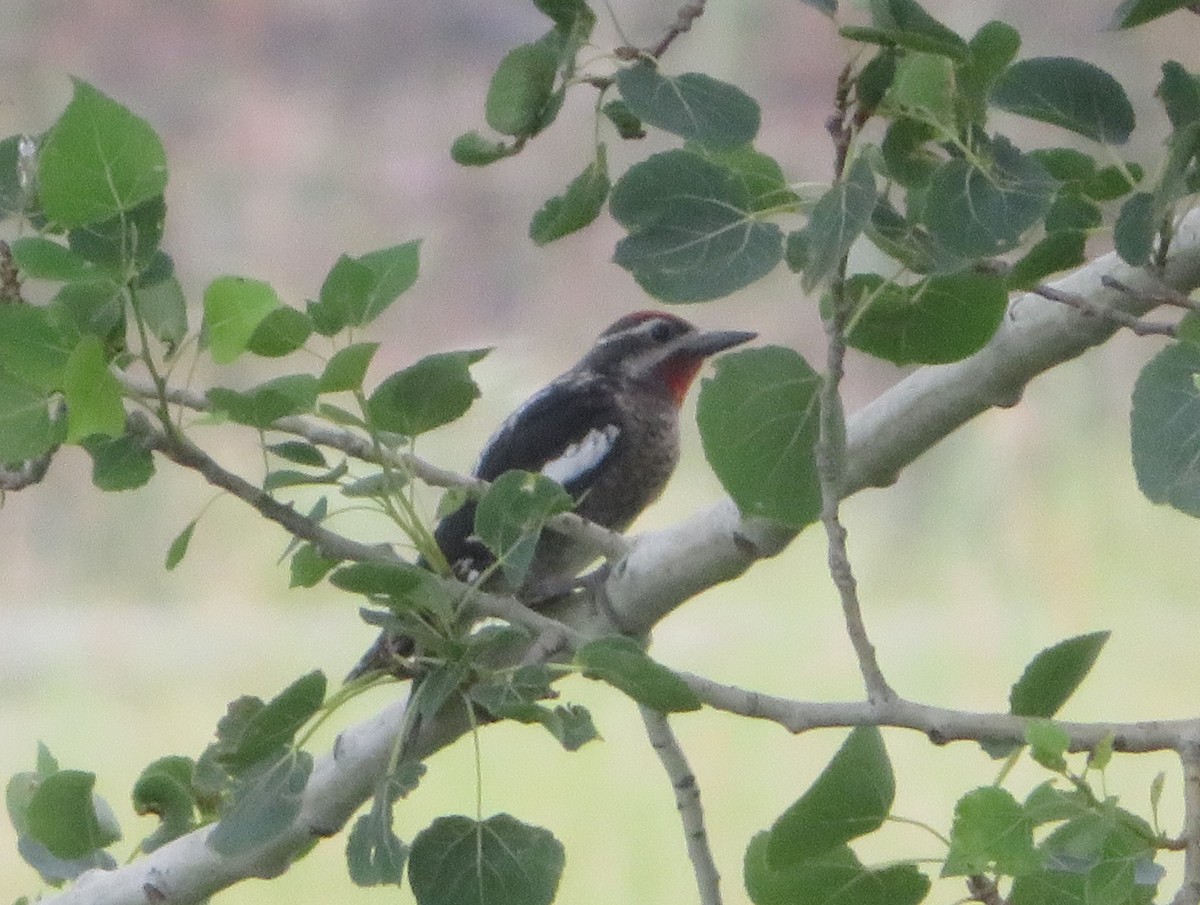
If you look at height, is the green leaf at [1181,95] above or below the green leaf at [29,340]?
below

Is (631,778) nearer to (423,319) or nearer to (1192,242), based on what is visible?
(423,319)

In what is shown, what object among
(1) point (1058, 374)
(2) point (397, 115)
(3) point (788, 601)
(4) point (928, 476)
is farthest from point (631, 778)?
(2) point (397, 115)

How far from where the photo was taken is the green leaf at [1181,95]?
48 cm

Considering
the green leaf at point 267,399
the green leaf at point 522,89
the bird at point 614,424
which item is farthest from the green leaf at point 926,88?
the bird at point 614,424

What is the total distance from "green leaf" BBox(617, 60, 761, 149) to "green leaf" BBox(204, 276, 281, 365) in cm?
13

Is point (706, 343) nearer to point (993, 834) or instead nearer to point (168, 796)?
point (168, 796)

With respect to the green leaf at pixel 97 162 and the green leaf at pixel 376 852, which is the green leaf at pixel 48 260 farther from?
the green leaf at pixel 376 852

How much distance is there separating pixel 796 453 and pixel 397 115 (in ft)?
4.67

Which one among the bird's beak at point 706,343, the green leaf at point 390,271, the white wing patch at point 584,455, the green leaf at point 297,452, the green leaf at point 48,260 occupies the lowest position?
the green leaf at point 297,452

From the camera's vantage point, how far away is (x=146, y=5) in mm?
1976

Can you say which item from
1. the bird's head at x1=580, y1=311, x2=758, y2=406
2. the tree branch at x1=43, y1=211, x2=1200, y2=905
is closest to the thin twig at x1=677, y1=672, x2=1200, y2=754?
the tree branch at x1=43, y1=211, x2=1200, y2=905

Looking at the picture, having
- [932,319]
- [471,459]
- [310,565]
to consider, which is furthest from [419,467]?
[471,459]

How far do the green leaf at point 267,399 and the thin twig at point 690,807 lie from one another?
0.75ft

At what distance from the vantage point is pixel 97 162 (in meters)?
0.48
